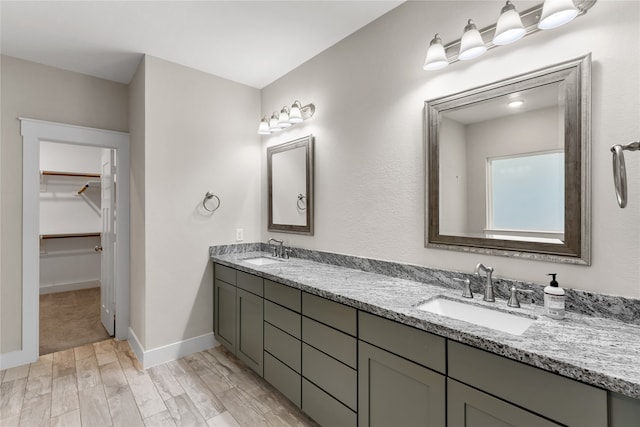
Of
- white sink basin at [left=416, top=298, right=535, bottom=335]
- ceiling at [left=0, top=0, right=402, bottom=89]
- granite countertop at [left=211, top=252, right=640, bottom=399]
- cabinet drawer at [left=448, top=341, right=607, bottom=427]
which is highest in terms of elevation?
ceiling at [left=0, top=0, right=402, bottom=89]

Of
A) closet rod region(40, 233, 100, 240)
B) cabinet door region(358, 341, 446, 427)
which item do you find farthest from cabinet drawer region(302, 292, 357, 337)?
closet rod region(40, 233, 100, 240)

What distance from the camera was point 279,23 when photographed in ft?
7.04

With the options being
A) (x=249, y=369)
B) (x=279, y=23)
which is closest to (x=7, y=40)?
(x=279, y=23)

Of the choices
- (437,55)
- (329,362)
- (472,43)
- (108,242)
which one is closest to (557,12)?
(472,43)

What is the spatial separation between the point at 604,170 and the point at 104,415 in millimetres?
2945

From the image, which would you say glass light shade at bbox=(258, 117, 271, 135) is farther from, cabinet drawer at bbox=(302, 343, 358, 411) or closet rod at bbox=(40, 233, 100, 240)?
closet rod at bbox=(40, 233, 100, 240)

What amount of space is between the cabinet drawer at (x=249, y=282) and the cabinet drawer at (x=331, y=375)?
57cm

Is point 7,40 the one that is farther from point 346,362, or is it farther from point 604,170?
point 604,170

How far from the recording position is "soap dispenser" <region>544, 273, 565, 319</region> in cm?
122

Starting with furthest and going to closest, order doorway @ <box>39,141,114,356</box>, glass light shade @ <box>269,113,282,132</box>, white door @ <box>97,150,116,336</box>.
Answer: doorway @ <box>39,141,114,356</box> → white door @ <box>97,150,116,336</box> → glass light shade @ <box>269,113,282,132</box>

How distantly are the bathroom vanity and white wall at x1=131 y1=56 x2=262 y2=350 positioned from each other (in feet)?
2.45

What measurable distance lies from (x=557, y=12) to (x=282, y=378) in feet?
7.66

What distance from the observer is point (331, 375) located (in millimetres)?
1647

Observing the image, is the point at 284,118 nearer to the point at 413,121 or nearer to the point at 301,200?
the point at 301,200
